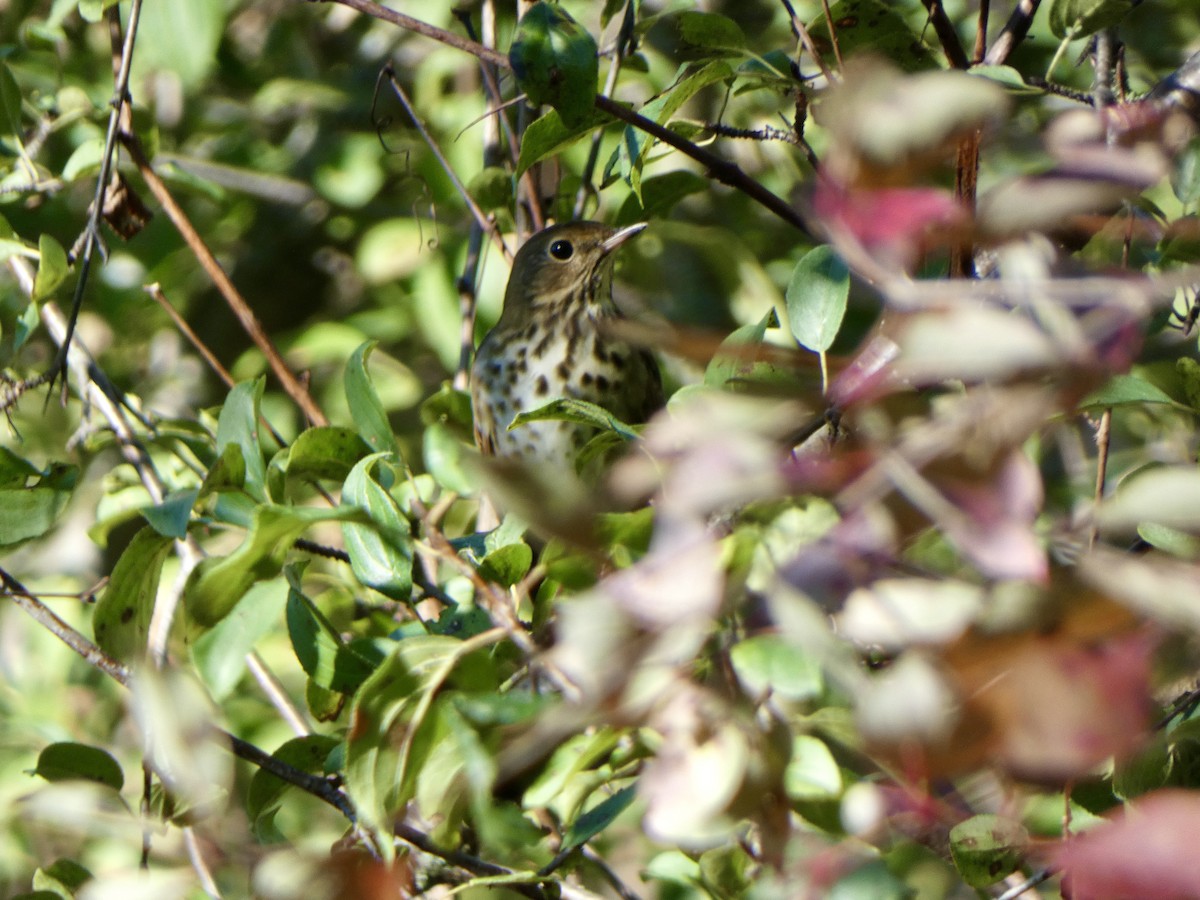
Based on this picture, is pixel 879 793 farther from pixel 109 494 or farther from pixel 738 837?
pixel 109 494

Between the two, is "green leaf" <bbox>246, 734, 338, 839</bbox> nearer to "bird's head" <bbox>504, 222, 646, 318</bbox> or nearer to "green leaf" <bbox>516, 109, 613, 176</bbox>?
"green leaf" <bbox>516, 109, 613, 176</bbox>

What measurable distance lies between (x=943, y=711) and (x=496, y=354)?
224 centimetres

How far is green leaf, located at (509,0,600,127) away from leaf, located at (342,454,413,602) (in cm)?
35

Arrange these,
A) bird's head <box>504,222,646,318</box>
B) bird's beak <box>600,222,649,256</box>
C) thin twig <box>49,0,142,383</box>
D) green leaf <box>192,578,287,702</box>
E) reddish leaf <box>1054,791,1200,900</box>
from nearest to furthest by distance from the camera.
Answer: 1. reddish leaf <box>1054,791,1200,900</box>
2. green leaf <box>192,578,287,702</box>
3. thin twig <box>49,0,142,383</box>
4. bird's beak <box>600,222,649,256</box>
5. bird's head <box>504,222,646,318</box>

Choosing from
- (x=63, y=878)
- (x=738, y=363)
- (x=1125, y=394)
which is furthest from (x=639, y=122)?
(x=63, y=878)

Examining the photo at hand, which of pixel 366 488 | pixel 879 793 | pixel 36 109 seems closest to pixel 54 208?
pixel 36 109

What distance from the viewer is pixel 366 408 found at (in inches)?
51.9

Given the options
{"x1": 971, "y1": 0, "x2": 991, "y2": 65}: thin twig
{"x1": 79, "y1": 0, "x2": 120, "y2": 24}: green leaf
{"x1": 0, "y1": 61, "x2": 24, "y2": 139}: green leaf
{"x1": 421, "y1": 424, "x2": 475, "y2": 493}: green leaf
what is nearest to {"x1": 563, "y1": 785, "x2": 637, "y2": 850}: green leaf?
{"x1": 421, "y1": 424, "x2": 475, "y2": 493}: green leaf

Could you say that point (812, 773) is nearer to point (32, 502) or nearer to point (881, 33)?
point (32, 502)

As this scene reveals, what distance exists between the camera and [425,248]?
288 centimetres

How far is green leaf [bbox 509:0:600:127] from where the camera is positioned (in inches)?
46.9


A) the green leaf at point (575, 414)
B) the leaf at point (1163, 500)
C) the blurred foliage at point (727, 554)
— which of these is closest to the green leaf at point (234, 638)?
the blurred foliage at point (727, 554)

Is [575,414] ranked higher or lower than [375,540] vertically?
higher

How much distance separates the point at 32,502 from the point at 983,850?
36.0 inches
